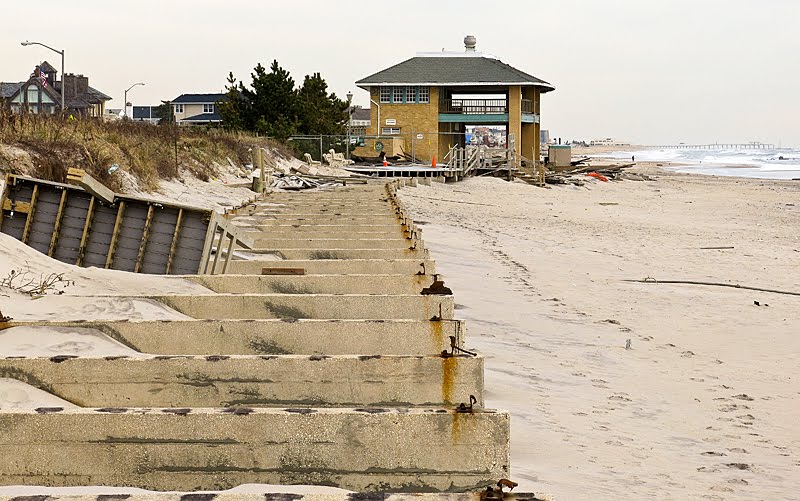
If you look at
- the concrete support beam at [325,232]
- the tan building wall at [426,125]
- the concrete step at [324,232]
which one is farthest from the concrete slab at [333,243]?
the tan building wall at [426,125]

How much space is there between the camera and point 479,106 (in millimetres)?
61562

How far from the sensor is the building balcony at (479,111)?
60.4m

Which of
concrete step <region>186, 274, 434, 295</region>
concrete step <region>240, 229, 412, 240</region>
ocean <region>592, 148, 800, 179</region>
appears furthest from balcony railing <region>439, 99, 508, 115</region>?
concrete step <region>186, 274, 434, 295</region>

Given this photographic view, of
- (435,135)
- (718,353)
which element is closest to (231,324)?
(718,353)

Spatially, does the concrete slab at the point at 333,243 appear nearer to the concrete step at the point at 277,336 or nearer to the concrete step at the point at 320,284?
the concrete step at the point at 320,284

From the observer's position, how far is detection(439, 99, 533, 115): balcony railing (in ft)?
Answer: 200

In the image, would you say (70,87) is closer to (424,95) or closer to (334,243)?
(424,95)

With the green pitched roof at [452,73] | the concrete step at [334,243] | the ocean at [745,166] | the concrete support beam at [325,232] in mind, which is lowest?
the concrete step at [334,243]

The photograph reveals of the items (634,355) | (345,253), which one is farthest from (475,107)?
(634,355)

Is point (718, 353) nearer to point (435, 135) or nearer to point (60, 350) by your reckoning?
point (60, 350)

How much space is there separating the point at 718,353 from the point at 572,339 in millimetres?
1644

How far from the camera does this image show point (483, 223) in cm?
2595

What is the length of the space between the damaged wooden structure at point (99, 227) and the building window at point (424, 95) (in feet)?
163

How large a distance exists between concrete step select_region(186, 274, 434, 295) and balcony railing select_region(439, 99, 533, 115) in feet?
175
